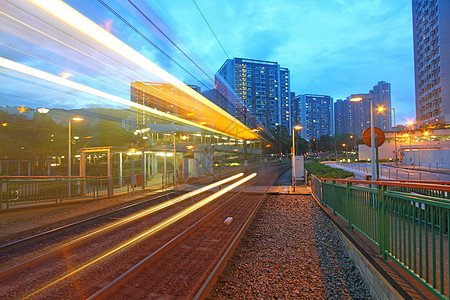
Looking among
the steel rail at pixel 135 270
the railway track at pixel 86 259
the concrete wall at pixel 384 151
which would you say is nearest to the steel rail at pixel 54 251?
the railway track at pixel 86 259

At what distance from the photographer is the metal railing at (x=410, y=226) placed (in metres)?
2.79

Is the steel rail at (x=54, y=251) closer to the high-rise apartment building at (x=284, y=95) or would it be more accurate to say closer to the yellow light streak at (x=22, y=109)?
the yellow light streak at (x=22, y=109)

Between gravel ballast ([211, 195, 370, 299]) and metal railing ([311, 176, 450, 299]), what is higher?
metal railing ([311, 176, 450, 299])

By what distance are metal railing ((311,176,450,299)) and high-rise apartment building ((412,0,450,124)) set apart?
246ft

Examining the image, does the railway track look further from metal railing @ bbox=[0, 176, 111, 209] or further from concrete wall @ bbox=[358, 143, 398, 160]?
concrete wall @ bbox=[358, 143, 398, 160]

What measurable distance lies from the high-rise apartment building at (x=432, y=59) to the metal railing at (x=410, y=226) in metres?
75.1

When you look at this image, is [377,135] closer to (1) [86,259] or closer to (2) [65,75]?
(1) [86,259]

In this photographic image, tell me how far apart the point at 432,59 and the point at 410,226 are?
85.0m

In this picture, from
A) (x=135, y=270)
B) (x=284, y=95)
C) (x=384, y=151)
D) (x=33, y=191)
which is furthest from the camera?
(x=284, y=95)

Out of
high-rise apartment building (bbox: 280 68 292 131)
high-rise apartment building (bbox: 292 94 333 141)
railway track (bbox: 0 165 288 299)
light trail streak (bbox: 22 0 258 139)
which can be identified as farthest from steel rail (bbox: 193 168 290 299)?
high-rise apartment building (bbox: 292 94 333 141)

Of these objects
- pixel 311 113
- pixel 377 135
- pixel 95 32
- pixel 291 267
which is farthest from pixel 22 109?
pixel 311 113

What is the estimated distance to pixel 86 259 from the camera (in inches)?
235

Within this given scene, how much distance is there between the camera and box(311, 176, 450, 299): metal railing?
110 inches

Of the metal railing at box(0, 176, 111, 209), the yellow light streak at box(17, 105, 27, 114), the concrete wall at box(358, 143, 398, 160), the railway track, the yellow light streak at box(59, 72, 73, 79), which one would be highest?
the yellow light streak at box(59, 72, 73, 79)
